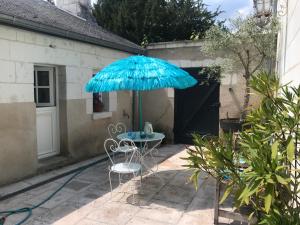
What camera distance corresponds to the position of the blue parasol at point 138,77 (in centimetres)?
455

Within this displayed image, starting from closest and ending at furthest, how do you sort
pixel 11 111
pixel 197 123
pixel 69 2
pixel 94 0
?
pixel 11 111, pixel 197 123, pixel 69 2, pixel 94 0

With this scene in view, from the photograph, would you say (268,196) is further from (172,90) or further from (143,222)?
(172,90)

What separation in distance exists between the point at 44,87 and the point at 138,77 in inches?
112

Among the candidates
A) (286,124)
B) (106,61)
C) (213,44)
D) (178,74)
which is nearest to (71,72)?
(106,61)

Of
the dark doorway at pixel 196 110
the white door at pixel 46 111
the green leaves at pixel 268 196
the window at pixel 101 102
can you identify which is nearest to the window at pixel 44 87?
the white door at pixel 46 111

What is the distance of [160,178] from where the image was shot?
5613 millimetres

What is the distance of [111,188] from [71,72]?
3.10m

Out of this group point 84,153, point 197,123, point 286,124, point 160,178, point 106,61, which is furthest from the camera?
point 197,123

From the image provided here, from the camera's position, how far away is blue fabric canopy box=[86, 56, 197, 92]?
14.9 ft

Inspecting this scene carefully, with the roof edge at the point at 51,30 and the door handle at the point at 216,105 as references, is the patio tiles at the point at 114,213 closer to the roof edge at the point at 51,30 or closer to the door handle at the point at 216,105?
the roof edge at the point at 51,30

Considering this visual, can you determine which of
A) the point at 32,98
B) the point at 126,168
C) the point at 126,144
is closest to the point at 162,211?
the point at 126,168

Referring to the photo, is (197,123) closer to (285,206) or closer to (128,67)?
(128,67)

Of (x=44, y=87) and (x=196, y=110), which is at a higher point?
(x=44, y=87)

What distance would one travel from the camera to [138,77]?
4.56 metres
